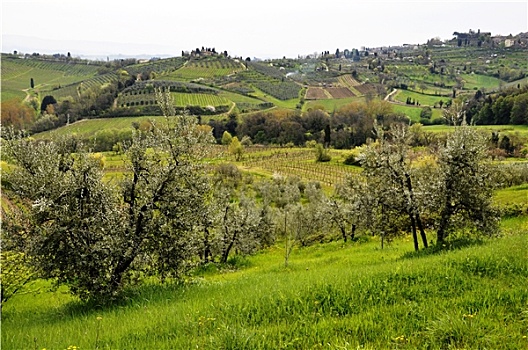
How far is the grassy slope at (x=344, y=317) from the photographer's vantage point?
246 inches

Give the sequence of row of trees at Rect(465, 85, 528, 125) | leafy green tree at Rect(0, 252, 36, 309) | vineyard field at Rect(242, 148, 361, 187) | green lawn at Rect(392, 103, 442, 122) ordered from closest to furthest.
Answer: leafy green tree at Rect(0, 252, 36, 309)
vineyard field at Rect(242, 148, 361, 187)
row of trees at Rect(465, 85, 528, 125)
green lawn at Rect(392, 103, 442, 122)

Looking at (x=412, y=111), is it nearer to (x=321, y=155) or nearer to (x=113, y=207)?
(x=321, y=155)

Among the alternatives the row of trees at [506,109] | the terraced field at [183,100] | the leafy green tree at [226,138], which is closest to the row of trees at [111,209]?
the leafy green tree at [226,138]

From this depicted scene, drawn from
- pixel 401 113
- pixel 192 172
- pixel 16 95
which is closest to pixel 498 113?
pixel 401 113

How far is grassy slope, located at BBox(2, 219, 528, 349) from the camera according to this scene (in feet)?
20.5

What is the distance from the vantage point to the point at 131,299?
40.1ft

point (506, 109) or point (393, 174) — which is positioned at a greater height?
point (506, 109)

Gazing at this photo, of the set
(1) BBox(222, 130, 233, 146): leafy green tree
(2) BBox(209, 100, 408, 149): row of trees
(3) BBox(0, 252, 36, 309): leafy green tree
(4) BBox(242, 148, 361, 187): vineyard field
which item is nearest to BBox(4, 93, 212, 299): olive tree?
(3) BBox(0, 252, 36, 309): leafy green tree

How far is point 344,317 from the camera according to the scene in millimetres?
7539

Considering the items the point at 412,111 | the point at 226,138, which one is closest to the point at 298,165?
the point at 226,138

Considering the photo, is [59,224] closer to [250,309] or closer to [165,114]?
[165,114]

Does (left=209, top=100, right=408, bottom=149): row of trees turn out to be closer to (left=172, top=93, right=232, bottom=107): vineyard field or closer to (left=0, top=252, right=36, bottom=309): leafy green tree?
(left=172, top=93, right=232, bottom=107): vineyard field

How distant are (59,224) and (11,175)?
2.82 meters

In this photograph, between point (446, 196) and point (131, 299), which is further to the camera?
point (446, 196)
